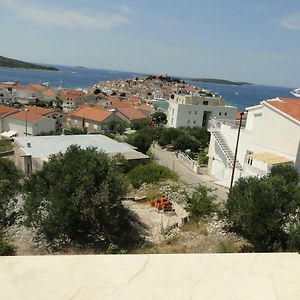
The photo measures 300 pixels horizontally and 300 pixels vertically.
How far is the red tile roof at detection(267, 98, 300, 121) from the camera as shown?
75.0 ft

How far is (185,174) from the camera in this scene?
31.7 m

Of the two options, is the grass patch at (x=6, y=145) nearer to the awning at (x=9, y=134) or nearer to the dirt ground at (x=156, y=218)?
the awning at (x=9, y=134)

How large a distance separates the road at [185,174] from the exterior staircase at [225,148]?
1979mm

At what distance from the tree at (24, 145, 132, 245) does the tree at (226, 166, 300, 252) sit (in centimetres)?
426

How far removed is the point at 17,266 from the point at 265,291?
55.5 inches

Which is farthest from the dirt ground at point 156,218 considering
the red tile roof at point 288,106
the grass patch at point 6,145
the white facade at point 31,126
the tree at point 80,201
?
the white facade at point 31,126

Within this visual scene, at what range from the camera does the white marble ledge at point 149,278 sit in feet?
6.56

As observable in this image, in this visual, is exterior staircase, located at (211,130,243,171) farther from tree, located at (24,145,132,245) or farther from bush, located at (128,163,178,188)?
tree, located at (24,145,132,245)

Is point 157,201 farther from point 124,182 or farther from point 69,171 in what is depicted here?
point 69,171

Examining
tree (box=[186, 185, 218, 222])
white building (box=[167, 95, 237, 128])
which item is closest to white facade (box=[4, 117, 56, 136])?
white building (box=[167, 95, 237, 128])

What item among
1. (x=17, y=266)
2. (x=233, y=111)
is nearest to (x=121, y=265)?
(x=17, y=266)

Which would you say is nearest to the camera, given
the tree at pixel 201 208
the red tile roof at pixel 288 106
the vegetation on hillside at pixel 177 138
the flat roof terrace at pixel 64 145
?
the tree at pixel 201 208

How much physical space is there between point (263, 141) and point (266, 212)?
1358cm

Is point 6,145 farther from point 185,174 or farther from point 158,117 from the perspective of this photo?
point 158,117
